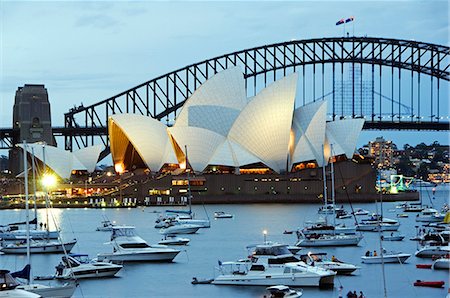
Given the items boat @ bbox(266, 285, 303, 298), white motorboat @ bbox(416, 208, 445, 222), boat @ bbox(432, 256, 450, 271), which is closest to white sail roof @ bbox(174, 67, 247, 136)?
white motorboat @ bbox(416, 208, 445, 222)

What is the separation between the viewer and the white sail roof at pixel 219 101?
9688 cm

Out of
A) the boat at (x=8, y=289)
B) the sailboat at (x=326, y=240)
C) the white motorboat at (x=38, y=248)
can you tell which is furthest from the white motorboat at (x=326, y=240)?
the boat at (x=8, y=289)

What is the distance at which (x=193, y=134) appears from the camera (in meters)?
97.7

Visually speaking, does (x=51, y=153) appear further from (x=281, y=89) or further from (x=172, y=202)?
(x=281, y=89)

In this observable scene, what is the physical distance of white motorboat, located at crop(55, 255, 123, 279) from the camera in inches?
1437

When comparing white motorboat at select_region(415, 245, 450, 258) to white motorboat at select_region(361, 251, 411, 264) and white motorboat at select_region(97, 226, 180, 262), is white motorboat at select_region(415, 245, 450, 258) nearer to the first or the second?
white motorboat at select_region(361, 251, 411, 264)

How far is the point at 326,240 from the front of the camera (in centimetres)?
Answer: 4828

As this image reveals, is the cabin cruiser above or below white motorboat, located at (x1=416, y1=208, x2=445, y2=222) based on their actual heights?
below

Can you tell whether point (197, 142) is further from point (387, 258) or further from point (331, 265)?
point (331, 265)

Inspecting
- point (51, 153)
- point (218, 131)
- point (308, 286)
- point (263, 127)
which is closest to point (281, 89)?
point (263, 127)

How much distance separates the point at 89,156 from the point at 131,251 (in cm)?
7762

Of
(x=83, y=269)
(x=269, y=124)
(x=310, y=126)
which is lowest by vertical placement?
(x=83, y=269)

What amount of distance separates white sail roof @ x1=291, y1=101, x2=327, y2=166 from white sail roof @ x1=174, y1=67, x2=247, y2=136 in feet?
18.4

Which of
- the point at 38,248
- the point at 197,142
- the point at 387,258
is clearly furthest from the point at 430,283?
the point at 197,142
